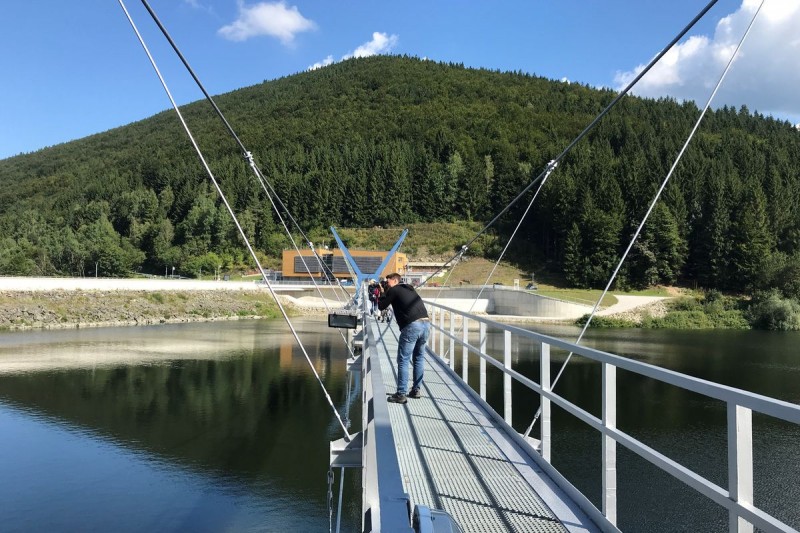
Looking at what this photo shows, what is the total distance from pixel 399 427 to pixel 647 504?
23.9ft

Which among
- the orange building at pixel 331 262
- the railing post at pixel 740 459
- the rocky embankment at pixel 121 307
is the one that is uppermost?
the orange building at pixel 331 262

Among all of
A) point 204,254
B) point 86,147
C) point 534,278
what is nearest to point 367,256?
point 534,278

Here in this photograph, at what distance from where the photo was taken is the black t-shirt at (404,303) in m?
6.62

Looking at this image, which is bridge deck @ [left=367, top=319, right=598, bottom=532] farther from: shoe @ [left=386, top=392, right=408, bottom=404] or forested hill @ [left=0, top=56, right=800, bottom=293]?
forested hill @ [left=0, top=56, right=800, bottom=293]

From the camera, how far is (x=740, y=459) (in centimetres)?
223

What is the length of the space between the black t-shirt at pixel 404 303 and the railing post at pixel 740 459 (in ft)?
14.7

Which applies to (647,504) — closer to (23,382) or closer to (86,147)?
(23,382)

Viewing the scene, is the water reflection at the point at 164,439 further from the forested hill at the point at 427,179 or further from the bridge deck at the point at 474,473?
the forested hill at the point at 427,179

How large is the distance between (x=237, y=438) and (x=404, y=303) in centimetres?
994

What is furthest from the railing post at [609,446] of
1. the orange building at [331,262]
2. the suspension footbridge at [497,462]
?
the orange building at [331,262]

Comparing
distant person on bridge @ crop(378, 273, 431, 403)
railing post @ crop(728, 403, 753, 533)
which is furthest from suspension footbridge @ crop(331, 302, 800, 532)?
distant person on bridge @ crop(378, 273, 431, 403)

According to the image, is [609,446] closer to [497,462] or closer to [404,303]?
[497,462]

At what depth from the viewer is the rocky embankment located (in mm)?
36688

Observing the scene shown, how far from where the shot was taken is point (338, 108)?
153 m
